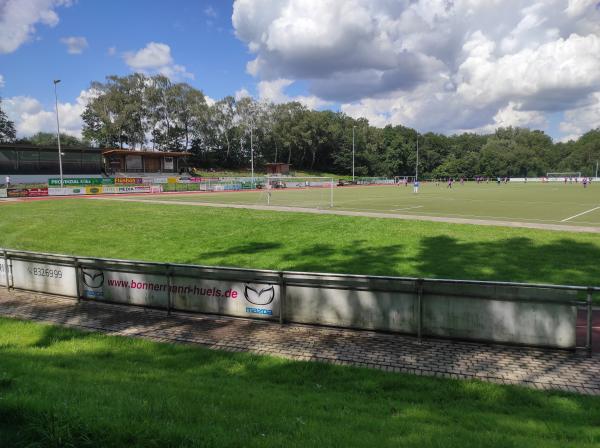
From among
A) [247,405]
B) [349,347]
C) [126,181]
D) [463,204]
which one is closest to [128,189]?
[126,181]

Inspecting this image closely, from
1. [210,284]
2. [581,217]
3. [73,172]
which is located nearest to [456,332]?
[210,284]

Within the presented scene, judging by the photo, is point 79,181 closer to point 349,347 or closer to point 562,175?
point 349,347

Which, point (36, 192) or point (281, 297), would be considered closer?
point (281, 297)

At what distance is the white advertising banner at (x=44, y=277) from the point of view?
32.9 ft

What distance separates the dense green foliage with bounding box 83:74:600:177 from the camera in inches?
4026

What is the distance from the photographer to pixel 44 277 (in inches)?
412

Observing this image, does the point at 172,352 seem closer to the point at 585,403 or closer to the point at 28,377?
the point at 28,377

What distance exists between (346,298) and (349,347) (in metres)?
0.96

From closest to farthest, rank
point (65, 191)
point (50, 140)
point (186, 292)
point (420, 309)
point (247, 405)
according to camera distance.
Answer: point (247, 405) → point (420, 309) → point (186, 292) → point (65, 191) → point (50, 140)

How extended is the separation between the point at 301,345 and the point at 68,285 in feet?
19.4

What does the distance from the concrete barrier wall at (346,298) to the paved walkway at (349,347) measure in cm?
20

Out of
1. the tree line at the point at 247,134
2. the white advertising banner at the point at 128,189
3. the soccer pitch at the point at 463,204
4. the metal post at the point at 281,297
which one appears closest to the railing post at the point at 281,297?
the metal post at the point at 281,297

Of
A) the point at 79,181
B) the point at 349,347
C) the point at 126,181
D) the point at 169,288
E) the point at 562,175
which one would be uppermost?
the point at 79,181

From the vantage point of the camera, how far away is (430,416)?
15.4 ft
